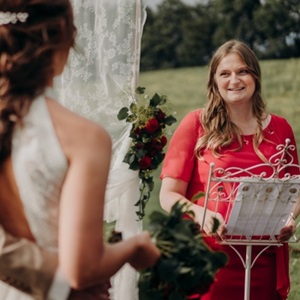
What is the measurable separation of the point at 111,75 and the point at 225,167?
0.90m

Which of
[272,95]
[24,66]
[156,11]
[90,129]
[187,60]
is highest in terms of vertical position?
[156,11]

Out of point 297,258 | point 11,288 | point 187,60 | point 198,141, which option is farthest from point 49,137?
point 187,60

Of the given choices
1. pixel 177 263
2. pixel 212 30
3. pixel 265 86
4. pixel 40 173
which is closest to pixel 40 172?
pixel 40 173

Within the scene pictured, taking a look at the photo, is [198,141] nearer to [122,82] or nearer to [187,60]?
[122,82]

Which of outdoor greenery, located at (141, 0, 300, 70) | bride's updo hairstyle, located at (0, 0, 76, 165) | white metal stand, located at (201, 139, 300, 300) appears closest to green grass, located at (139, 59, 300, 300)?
outdoor greenery, located at (141, 0, 300, 70)

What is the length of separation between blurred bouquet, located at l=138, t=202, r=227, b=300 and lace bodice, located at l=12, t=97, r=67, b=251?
16.9 inches

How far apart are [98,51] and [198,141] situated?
0.82m

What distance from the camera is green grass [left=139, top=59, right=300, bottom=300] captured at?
17328 mm

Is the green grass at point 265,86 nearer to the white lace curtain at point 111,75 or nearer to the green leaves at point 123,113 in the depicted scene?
the white lace curtain at point 111,75

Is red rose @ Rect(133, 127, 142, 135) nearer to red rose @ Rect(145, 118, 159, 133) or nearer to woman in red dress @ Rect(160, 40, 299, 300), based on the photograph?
red rose @ Rect(145, 118, 159, 133)

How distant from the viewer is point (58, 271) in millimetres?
2361

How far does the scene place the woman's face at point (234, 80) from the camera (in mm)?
4848

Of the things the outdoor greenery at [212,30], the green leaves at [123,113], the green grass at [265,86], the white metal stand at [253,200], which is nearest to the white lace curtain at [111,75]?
the green leaves at [123,113]

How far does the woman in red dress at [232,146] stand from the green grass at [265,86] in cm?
989
